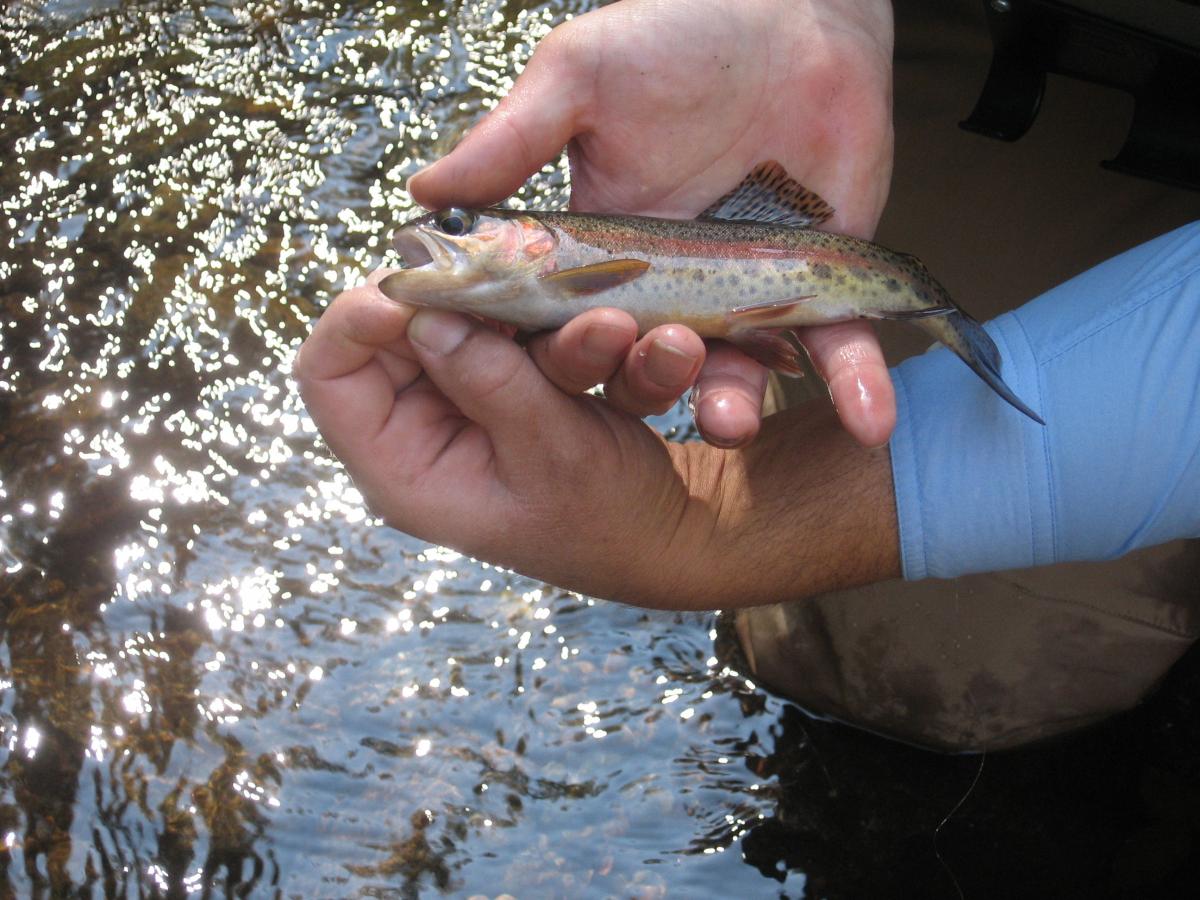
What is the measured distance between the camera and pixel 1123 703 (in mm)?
4117

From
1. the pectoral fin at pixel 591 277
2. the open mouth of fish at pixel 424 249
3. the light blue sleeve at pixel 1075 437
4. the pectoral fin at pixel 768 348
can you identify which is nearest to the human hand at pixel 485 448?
the open mouth of fish at pixel 424 249

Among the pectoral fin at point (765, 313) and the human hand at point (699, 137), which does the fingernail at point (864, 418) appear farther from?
the pectoral fin at point (765, 313)

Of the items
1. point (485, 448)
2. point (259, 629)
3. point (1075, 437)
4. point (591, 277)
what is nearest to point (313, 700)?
point (259, 629)

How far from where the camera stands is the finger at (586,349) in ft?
8.92

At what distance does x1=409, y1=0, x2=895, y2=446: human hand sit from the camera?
9.39 ft

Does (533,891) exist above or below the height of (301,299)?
below

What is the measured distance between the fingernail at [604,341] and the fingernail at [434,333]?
0.28 metres

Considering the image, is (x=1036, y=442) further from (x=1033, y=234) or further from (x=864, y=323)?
(x=1033, y=234)

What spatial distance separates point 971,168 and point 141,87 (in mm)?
4318

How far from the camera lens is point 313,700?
4.00 m

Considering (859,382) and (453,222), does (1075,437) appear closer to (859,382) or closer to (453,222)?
(859,382)

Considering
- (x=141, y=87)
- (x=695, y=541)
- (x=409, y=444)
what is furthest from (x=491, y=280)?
(x=141, y=87)

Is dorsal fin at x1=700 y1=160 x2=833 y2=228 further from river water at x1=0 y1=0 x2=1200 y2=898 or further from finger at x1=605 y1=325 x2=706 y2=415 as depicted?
river water at x1=0 y1=0 x2=1200 y2=898

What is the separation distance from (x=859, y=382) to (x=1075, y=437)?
2.01 feet
